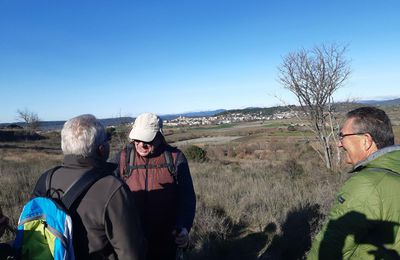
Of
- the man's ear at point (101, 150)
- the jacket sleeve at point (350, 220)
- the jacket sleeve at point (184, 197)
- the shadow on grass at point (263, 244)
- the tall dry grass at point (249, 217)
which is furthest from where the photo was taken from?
the tall dry grass at point (249, 217)

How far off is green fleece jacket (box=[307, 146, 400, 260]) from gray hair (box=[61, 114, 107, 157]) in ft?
4.61

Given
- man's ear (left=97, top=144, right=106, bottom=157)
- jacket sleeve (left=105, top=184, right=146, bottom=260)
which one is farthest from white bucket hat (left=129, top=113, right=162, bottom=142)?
jacket sleeve (left=105, top=184, right=146, bottom=260)

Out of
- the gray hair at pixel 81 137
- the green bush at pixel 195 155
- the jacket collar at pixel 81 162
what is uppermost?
the gray hair at pixel 81 137

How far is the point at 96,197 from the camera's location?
1852 mm

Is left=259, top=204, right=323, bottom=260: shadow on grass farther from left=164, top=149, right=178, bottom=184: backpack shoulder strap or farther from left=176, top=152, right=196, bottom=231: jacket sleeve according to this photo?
left=164, top=149, right=178, bottom=184: backpack shoulder strap

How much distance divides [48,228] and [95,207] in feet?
0.82

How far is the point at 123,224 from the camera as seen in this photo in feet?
6.10

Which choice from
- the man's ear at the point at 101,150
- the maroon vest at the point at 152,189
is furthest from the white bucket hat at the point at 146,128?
the man's ear at the point at 101,150

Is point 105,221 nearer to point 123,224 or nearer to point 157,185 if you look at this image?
point 123,224

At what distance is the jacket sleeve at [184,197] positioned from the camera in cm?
297

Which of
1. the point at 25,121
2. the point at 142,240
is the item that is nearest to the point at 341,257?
the point at 142,240

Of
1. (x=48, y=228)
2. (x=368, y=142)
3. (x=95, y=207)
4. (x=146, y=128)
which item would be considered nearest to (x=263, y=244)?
(x=146, y=128)

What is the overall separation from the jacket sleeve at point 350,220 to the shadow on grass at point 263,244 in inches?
121

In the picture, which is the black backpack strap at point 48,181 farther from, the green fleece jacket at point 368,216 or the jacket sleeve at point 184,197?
the green fleece jacket at point 368,216
